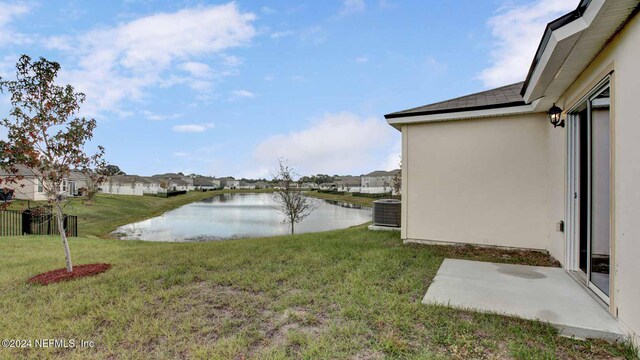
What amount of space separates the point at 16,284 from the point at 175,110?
→ 16.7 meters

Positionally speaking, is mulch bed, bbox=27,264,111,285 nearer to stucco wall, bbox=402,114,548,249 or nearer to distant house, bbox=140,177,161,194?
stucco wall, bbox=402,114,548,249

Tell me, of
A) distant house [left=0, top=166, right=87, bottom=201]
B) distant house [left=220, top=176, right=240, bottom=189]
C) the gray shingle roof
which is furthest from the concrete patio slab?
distant house [left=220, top=176, right=240, bottom=189]

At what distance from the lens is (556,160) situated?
4.76m

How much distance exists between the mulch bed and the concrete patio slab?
17.3ft

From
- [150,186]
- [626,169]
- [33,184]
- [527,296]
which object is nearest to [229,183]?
[150,186]

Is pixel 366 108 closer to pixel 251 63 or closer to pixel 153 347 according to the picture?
pixel 251 63

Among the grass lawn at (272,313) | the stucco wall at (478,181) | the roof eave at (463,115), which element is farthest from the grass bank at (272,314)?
the roof eave at (463,115)

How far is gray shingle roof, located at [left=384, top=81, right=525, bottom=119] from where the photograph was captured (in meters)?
5.48

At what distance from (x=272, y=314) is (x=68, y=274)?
4.01 m

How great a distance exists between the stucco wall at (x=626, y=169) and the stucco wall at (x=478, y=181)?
286cm

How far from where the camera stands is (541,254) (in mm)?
5242

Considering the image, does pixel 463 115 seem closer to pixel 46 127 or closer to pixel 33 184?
pixel 46 127

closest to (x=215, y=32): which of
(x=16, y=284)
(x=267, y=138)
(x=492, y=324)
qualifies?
(x=16, y=284)

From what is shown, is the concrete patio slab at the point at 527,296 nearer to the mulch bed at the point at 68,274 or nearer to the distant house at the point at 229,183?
the mulch bed at the point at 68,274
